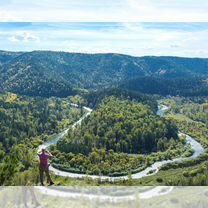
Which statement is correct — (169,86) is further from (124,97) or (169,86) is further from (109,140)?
(109,140)

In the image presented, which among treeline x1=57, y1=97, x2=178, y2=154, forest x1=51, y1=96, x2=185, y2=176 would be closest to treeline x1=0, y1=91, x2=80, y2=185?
forest x1=51, y1=96, x2=185, y2=176

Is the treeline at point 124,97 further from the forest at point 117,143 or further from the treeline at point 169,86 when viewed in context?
the treeline at point 169,86

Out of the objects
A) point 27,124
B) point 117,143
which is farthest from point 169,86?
point 117,143

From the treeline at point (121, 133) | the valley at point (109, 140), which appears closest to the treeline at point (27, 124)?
the valley at point (109, 140)

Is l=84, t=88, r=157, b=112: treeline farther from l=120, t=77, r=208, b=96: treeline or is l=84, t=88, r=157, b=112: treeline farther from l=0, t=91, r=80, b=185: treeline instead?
l=120, t=77, r=208, b=96: treeline

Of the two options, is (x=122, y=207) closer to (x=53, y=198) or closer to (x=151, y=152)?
(x=53, y=198)

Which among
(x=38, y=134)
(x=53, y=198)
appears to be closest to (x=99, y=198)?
(x=53, y=198)
